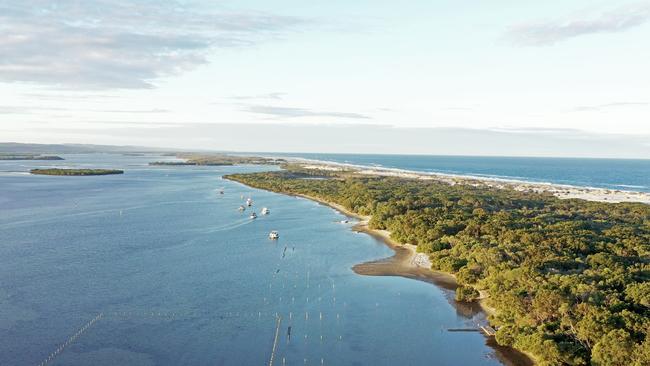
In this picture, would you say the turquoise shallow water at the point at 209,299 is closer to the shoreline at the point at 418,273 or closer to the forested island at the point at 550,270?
the shoreline at the point at 418,273

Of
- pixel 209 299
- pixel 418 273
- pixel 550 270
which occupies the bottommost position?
pixel 209 299

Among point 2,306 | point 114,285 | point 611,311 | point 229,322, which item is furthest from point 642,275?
point 2,306

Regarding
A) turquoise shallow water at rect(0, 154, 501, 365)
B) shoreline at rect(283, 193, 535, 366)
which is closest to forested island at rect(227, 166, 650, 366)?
shoreline at rect(283, 193, 535, 366)

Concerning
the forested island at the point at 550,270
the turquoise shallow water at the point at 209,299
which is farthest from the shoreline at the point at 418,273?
the turquoise shallow water at the point at 209,299

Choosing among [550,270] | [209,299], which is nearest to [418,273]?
[550,270]

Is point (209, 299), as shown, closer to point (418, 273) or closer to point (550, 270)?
point (418, 273)

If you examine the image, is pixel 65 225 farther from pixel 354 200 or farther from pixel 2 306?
pixel 354 200

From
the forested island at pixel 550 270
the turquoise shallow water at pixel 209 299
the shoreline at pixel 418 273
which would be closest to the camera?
the forested island at pixel 550 270
